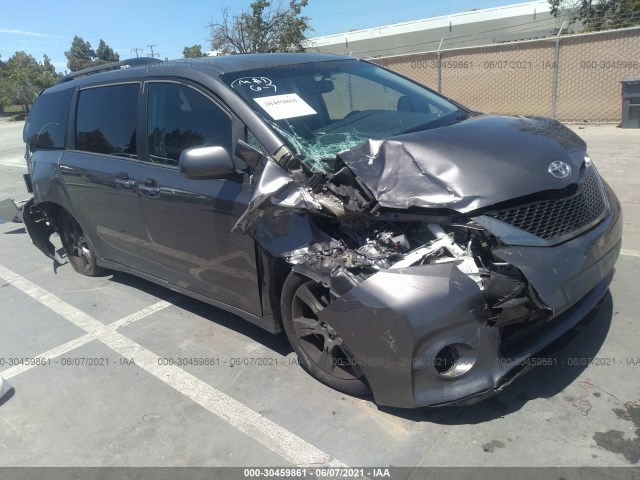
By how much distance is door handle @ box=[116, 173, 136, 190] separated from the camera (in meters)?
3.86

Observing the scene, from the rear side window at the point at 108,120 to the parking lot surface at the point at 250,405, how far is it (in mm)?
1409

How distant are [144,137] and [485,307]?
9.09ft

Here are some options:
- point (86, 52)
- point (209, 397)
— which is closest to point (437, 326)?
point (209, 397)

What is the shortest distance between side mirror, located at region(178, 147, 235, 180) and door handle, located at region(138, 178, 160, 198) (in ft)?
2.40

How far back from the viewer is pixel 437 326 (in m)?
2.31

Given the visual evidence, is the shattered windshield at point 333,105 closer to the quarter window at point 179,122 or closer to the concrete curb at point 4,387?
the quarter window at point 179,122

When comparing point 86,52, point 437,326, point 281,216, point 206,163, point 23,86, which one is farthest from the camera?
point 86,52

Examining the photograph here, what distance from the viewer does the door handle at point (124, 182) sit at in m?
3.86

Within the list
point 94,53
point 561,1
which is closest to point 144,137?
point 561,1

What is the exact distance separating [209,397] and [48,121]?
356 centimetres

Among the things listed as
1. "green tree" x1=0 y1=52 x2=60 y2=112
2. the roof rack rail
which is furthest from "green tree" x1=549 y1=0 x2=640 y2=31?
"green tree" x1=0 y1=52 x2=60 y2=112

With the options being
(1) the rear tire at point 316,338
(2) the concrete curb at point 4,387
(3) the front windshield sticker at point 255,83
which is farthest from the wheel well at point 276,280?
(2) the concrete curb at point 4,387

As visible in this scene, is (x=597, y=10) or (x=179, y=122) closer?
(x=179, y=122)

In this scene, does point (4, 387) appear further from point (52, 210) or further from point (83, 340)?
point (52, 210)
